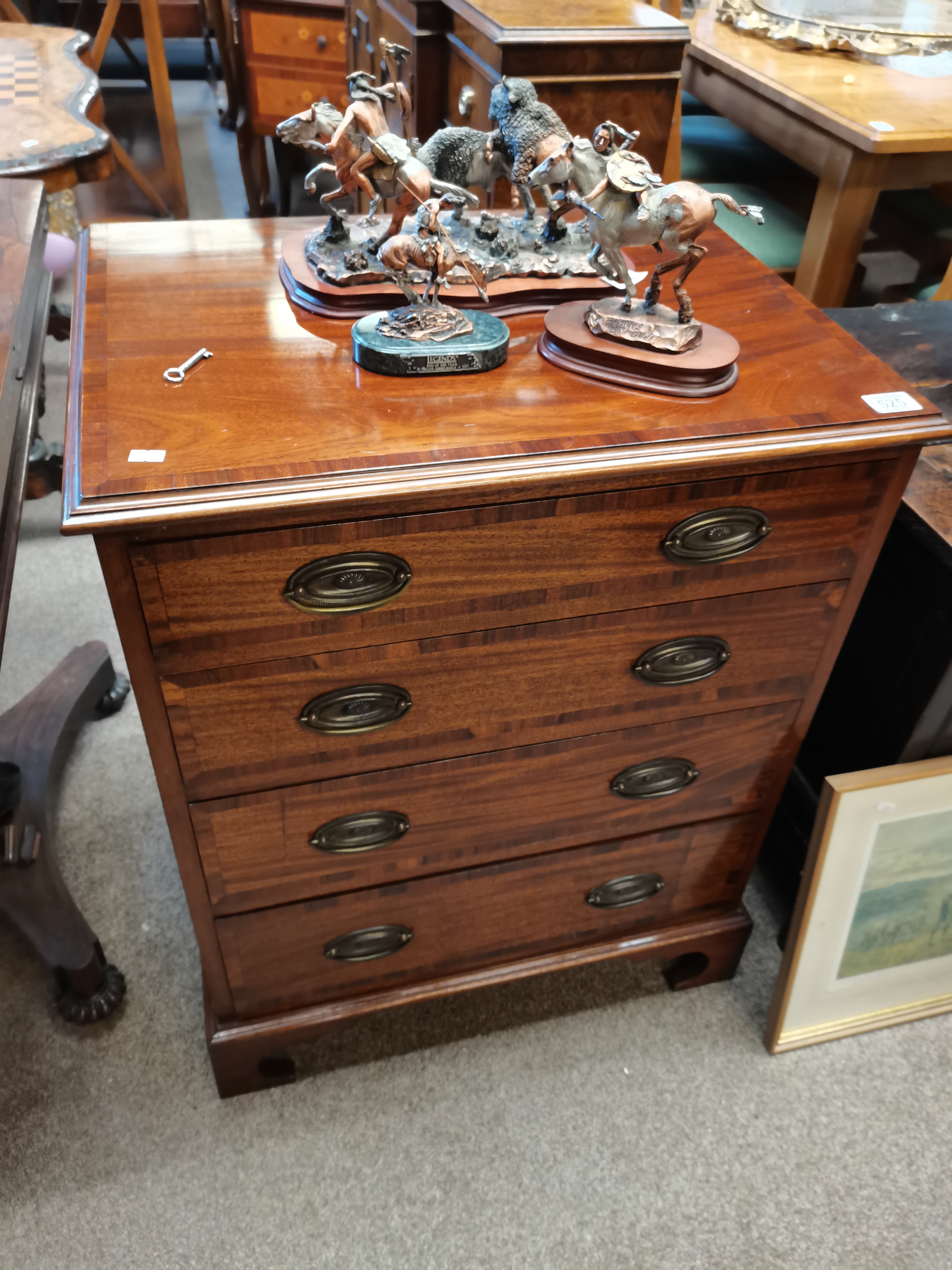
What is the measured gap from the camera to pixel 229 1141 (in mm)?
1245

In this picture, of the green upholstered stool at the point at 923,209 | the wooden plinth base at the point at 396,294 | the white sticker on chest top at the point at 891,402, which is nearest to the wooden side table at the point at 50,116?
the wooden plinth base at the point at 396,294

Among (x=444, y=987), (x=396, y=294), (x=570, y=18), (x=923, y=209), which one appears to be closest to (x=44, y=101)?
(x=570, y=18)

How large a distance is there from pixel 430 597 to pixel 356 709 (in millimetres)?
144

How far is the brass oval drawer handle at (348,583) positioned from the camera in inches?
32.4

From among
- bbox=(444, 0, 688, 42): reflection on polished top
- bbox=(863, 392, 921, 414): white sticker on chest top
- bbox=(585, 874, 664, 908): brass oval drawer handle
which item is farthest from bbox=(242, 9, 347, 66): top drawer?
bbox=(585, 874, 664, 908): brass oval drawer handle

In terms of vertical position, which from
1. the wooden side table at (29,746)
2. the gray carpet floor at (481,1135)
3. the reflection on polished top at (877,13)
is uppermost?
the reflection on polished top at (877,13)

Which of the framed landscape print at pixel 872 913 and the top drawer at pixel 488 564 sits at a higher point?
the top drawer at pixel 488 564

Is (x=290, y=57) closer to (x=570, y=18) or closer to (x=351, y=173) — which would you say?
(x=570, y=18)

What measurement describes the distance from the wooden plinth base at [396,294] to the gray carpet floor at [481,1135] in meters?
0.97

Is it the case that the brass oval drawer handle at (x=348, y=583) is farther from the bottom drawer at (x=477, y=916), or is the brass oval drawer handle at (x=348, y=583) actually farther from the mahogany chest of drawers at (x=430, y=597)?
the bottom drawer at (x=477, y=916)

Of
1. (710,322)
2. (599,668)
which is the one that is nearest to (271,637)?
(599,668)

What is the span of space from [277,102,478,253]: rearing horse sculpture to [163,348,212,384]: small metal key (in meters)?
0.22

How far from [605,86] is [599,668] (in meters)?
1.03

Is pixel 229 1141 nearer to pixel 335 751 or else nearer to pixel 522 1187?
pixel 522 1187
